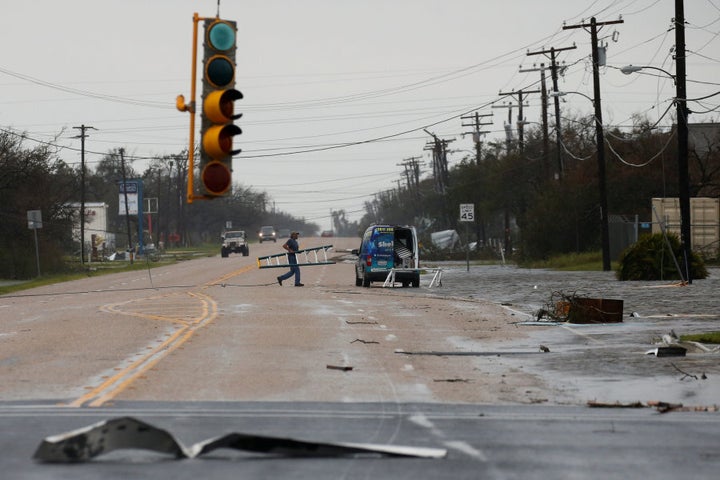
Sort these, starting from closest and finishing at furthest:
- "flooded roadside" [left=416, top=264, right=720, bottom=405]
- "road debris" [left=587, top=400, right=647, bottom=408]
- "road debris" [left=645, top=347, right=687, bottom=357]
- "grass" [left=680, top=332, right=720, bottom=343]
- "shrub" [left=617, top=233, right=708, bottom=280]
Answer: "road debris" [left=587, top=400, right=647, bottom=408] < "flooded roadside" [left=416, top=264, right=720, bottom=405] < "road debris" [left=645, top=347, right=687, bottom=357] < "grass" [left=680, top=332, right=720, bottom=343] < "shrub" [left=617, top=233, right=708, bottom=280]

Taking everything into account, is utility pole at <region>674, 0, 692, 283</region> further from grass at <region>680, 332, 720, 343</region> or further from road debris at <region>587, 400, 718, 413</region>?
road debris at <region>587, 400, 718, 413</region>

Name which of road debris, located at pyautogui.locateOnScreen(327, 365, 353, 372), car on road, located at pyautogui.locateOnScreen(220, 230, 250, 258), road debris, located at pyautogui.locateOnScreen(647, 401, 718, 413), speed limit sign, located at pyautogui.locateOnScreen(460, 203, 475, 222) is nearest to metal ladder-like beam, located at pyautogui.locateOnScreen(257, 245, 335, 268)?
Result: car on road, located at pyautogui.locateOnScreen(220, 230, 250, 258)

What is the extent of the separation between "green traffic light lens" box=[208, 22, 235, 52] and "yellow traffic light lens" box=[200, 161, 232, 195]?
1174mm

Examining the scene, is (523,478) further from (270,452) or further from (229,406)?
(229,406)

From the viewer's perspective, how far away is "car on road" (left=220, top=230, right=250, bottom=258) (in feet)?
302

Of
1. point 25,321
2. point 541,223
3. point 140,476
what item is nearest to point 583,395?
point 140,476

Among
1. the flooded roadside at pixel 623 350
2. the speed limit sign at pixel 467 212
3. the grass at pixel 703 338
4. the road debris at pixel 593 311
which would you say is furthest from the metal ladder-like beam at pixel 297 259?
the grass at pixel 703 338

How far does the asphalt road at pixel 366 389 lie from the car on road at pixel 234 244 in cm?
6464

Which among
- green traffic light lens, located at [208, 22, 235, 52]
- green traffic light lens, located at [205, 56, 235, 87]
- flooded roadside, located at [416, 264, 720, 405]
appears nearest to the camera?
green traffic light lens, located at [205, 56, 235, 87]

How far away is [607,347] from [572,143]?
61678 millimetres

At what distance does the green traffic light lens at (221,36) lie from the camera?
37.2 ft

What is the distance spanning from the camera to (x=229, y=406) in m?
11.6

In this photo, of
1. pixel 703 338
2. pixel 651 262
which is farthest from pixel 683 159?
pixel 703 338

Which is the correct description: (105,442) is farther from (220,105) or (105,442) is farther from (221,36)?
(221,36)
